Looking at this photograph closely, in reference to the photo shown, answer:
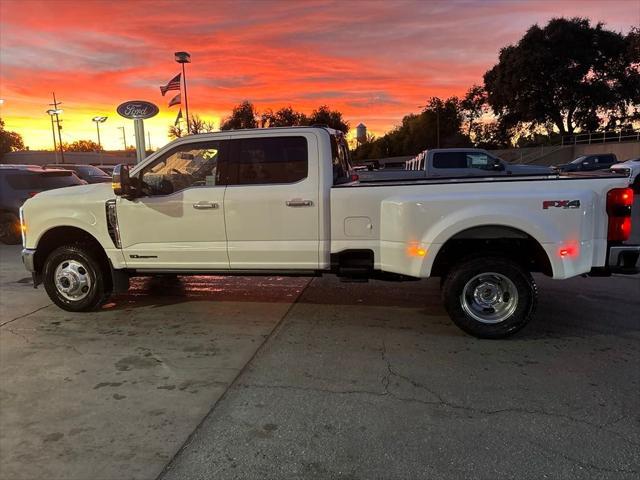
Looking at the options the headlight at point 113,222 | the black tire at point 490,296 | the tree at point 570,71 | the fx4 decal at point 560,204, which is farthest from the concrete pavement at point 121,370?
the tree at point 570,71

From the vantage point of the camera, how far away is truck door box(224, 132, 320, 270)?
5305 mm

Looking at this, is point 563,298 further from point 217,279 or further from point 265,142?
point 217,279

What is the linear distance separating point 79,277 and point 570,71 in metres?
58.5

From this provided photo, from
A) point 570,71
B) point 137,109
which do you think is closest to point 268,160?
point 137,109

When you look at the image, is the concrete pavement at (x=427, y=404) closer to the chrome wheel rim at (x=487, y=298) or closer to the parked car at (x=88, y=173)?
the chrome wheel rim at (x=487, y=298)

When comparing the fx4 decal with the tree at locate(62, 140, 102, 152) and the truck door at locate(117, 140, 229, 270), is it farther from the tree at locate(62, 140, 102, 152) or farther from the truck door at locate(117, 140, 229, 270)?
the tree at locate(62, 140, 102, 152)

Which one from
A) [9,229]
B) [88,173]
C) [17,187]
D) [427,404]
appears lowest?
[427,404]

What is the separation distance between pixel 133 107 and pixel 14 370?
8.96 metres

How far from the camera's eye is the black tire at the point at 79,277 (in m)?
5.89

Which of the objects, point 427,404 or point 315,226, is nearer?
point 427,404

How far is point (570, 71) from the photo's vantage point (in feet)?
176

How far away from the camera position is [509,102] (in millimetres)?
58562

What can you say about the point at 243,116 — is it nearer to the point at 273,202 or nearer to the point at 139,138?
the point at 139,138

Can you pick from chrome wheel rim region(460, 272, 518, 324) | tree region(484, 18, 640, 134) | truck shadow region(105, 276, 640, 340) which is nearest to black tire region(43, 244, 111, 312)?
truck shadow region(105, 276, 640, 340)
